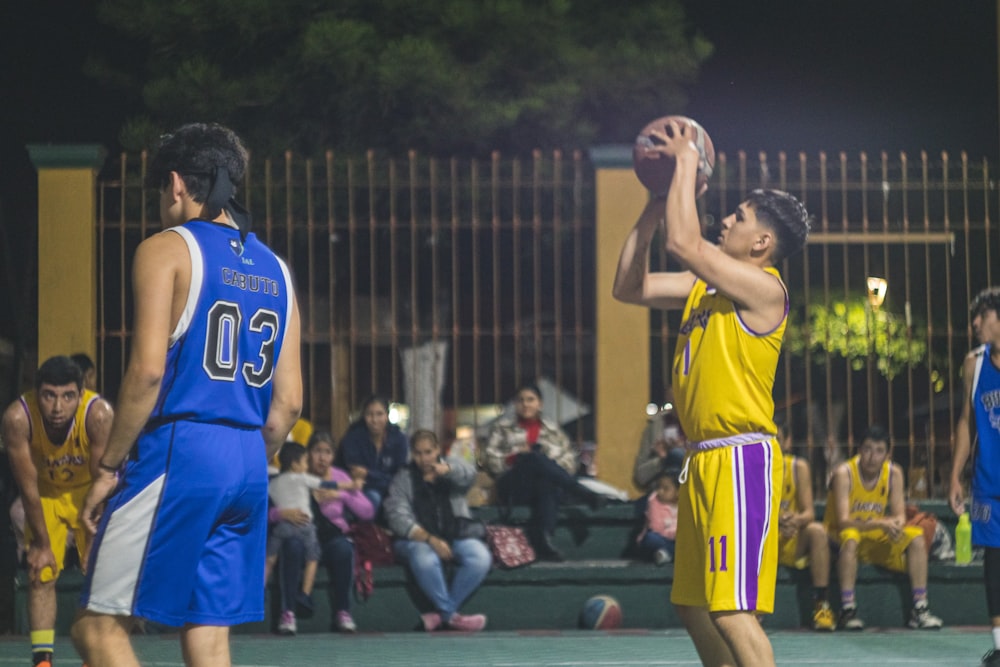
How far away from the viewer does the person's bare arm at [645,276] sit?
18.8 ft

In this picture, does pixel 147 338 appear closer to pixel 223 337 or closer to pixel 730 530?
pixel 223 337

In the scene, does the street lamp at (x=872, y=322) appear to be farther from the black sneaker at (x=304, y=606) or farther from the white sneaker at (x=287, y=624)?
the white sneaker at (x=287, y=624)

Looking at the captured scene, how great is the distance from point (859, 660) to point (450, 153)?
1180 centimetres

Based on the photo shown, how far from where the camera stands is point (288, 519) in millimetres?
10359

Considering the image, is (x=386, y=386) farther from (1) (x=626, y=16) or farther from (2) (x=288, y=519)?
(2) (x=288, y=519)

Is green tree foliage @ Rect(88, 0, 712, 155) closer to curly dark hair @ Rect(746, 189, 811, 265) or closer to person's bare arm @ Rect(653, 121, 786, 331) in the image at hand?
curly dark hair @ Rect(746, 189, 811, 265)

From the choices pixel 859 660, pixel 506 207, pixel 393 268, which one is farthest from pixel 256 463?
pixel 506 207

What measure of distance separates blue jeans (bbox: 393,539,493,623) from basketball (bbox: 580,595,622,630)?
2.44 feet

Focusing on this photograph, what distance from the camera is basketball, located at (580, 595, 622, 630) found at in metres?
10.6

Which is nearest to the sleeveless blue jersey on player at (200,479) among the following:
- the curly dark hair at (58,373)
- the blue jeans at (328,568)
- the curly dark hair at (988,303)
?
the curly dark hair at (58,373)

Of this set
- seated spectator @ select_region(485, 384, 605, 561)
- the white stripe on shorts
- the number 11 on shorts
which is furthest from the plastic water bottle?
the white stripe on shorts

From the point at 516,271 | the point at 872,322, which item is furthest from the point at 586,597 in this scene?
the point at 872,322

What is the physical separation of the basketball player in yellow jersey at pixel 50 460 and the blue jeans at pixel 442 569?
274 centimetres

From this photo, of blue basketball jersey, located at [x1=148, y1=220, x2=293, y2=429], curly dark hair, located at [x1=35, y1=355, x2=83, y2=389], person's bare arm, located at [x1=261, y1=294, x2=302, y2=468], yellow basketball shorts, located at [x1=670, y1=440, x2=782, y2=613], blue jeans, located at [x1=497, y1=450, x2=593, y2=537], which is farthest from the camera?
blue jeans, located at [x1=497, y1=450, x2=593, y2=537]
